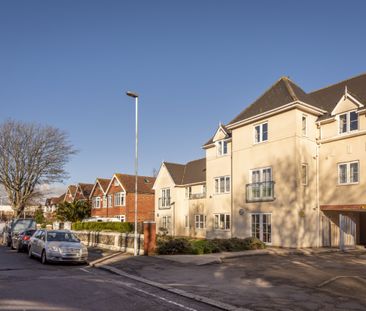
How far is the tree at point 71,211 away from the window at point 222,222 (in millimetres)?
25397

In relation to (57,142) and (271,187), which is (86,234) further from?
(57,142)

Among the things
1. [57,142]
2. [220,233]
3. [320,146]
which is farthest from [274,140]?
[57,142]

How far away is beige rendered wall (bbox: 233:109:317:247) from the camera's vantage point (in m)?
24.8

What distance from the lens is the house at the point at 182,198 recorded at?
38125mm

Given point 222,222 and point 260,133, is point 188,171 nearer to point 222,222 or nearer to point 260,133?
point 222,222

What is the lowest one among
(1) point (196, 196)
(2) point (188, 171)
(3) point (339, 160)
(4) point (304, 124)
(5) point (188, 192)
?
(1) point (196, 196)

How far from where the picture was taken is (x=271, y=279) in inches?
536

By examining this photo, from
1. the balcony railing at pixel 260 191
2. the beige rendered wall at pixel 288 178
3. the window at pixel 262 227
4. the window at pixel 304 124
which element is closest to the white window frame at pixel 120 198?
the balcony railing at pixel 260 191

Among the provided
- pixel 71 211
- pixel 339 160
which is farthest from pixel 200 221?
pixel 71 211

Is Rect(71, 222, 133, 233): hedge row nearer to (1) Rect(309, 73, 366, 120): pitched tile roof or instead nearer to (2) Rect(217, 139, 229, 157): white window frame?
(2) Rect(217, 139, 229, 157): white window frame

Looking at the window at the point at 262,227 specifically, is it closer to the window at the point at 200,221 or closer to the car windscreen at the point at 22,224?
the window at the point at 200,221

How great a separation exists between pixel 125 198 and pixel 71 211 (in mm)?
7548

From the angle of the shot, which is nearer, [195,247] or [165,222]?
[195,247]

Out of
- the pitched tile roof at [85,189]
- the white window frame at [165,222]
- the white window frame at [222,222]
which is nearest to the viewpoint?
the white window frame at [222,222]
